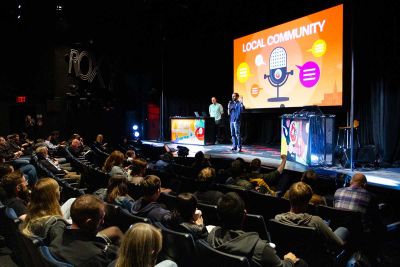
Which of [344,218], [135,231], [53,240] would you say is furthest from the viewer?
[344,218]

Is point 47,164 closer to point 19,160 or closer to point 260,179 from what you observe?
point 19,160

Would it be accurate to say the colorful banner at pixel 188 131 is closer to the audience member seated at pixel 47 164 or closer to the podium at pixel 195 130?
the podium at pixel 195 130

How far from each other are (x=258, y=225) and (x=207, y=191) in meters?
1.10

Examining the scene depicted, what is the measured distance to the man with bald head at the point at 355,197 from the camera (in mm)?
3561

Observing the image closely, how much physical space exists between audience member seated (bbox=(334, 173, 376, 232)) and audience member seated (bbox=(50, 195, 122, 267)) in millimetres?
2429

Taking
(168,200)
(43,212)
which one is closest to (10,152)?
(168,200)

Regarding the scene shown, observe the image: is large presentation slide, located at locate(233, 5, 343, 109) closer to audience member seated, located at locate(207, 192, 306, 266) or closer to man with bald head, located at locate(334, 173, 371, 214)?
man with bald head, located at locate(334, 173, 371, 214)

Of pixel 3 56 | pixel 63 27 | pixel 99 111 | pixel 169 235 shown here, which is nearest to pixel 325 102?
pixel 169 235

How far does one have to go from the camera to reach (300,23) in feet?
30.9

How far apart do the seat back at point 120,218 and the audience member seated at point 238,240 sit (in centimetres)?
64

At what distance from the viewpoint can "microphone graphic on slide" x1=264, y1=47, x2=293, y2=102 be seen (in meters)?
9.96

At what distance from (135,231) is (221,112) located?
36.2 feet

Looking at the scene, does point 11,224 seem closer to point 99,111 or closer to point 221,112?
point 221,112

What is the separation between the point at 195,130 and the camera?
39.9 ft
